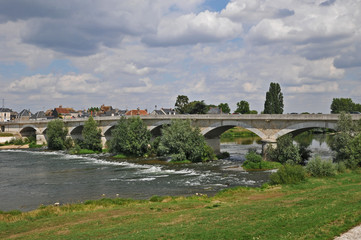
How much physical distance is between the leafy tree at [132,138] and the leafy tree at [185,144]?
7924 mm

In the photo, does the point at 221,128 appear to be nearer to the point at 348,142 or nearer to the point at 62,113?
the point at 348,142

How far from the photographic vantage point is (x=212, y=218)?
18.1 metres

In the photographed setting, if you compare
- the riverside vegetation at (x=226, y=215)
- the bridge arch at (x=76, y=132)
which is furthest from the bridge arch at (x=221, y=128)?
the bridge arch at (x=76, y=132)

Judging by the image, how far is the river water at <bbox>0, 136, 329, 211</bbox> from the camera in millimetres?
31188

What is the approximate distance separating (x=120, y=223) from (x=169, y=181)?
1798cm

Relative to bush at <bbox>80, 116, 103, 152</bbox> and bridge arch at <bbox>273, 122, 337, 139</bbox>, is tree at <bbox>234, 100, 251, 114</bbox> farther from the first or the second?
bridge arch at <bbox>273, 122, 337, 139</bbox>

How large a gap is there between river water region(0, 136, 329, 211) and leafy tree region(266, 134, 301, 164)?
3.91m

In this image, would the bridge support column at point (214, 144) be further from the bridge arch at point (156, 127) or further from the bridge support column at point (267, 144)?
the bridge support column at point (267, 144)

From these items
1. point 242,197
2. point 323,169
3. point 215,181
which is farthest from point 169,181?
point 323,169

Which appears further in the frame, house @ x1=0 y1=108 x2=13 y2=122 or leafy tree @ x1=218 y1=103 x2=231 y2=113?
leafy tree @ x1=218 y1=103 x2=231 y2=113

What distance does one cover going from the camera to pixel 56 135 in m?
76.8

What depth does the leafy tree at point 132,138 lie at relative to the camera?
58625mm

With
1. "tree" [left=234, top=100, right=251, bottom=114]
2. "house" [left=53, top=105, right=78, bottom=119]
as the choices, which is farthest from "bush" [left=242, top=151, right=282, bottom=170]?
"house" [left=53, top=105, right=78, bottom=119]

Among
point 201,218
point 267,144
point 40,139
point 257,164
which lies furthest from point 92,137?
point 201,218
